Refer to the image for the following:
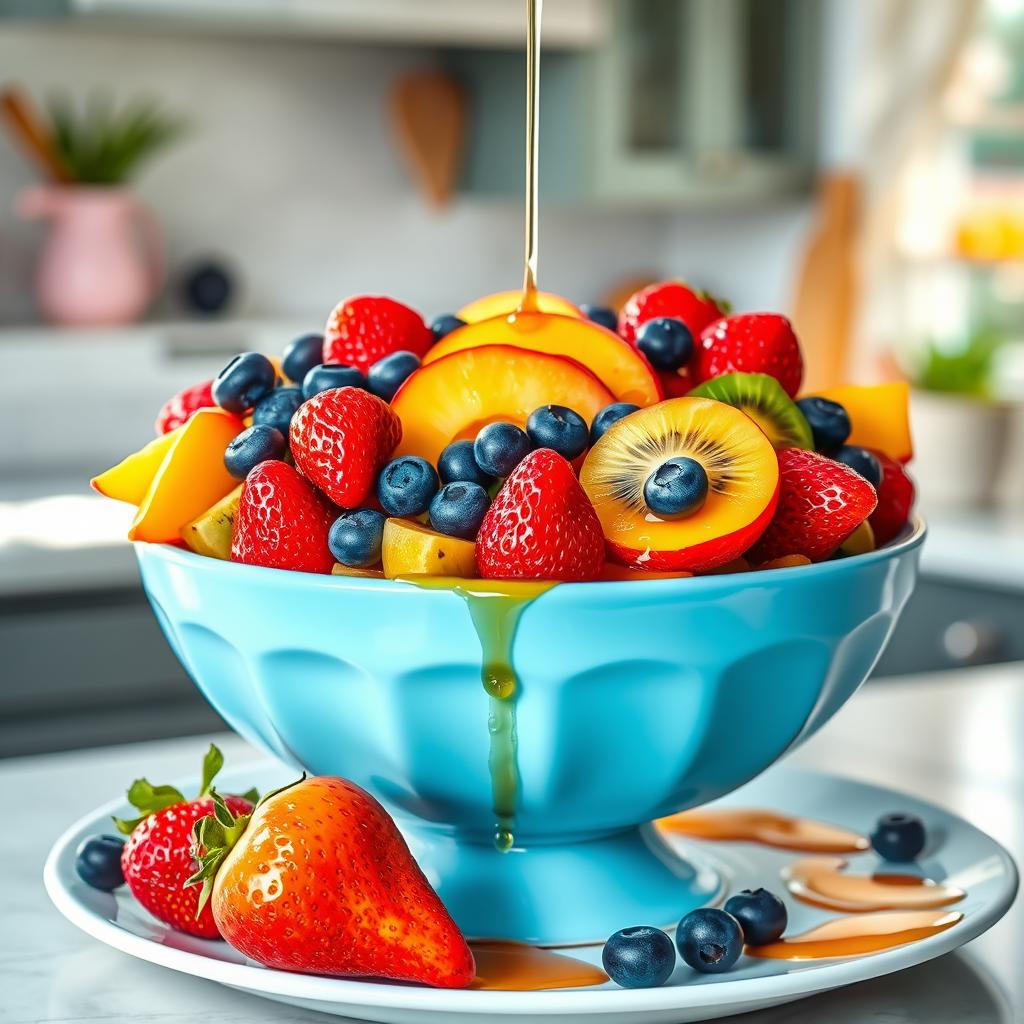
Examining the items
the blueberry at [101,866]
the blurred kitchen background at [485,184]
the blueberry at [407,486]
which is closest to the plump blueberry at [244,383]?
the blueberry at [407,486]

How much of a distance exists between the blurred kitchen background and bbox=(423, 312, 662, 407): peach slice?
1.68 metres

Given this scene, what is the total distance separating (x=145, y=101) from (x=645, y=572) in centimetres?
244

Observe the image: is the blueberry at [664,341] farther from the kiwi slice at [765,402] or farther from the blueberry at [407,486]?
the blueberry at [407,486]

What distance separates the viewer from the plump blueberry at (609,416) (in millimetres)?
706

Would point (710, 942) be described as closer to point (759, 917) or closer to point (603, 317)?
point (759, 917)

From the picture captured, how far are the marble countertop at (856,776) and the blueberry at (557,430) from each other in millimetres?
246

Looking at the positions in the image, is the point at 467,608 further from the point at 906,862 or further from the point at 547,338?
the point at 906,862

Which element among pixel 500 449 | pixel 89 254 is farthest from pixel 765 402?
pixel 89 254

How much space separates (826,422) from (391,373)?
0.21 meters

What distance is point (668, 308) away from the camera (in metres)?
0.86

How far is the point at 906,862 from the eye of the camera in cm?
81

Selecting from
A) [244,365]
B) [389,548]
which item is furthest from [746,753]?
[244,365]

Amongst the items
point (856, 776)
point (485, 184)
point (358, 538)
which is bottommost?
point (856, 776)

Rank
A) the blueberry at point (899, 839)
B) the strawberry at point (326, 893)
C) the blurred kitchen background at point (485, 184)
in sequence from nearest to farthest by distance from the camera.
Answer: the strawberry at point (326, 893)
the blueberry at point (899, 839)
the blurred kitchen background at point (485, 184)
